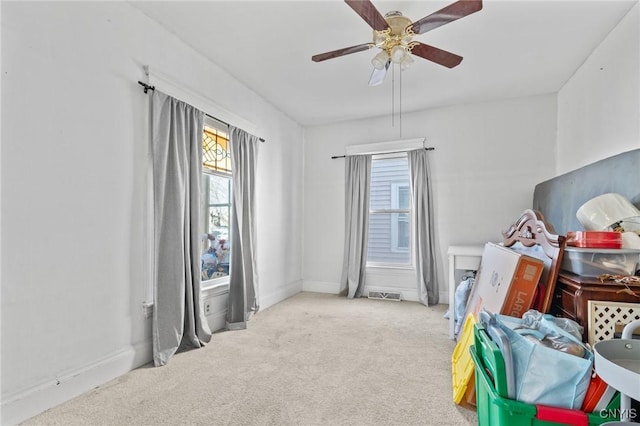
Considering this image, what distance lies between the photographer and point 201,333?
2.56 m

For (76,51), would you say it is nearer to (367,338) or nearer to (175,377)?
(175,377)

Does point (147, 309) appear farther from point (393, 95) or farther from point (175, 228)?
point (393, 95)

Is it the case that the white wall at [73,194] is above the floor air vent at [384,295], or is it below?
above

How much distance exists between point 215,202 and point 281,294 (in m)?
1.62

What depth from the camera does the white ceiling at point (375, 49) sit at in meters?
2.13

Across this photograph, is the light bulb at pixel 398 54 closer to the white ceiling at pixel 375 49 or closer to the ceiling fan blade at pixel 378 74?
the ceiling fan blade at pixel 378 74

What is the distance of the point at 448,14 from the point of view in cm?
169

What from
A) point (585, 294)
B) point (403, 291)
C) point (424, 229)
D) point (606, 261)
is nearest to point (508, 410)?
point (585, 294)

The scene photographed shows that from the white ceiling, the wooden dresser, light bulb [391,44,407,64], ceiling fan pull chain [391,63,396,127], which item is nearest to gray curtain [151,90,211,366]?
the white ceiling

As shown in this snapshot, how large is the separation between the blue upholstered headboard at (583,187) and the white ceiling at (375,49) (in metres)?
1.08

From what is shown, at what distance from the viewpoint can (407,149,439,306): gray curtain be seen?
151 inches

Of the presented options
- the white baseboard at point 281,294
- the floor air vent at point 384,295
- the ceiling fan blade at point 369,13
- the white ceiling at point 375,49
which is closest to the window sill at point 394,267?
the floor air vent at point 384,295

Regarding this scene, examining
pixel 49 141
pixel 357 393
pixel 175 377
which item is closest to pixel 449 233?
pixel 357 393

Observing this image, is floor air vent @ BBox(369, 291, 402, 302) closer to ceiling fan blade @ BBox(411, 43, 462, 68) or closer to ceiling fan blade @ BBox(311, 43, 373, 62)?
ceiling fan blade @ BBox(411, 43, 462, 68)
